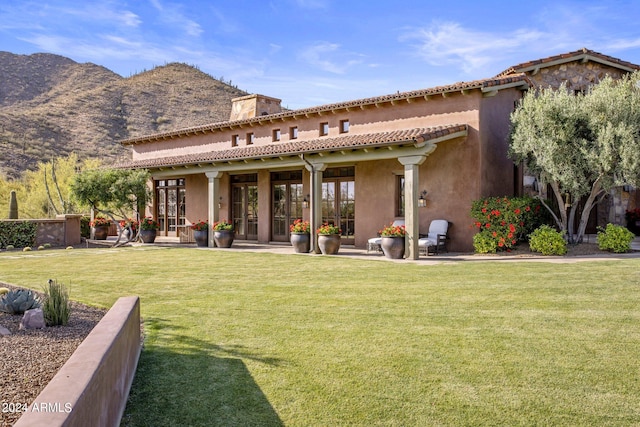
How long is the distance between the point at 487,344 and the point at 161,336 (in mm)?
3335

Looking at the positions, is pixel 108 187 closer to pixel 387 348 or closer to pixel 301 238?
pixel 301 238

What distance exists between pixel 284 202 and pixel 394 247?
6375 millimetres

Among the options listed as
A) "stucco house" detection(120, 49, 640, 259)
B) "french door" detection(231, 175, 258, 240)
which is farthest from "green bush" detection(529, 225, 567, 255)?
"french door" detection(231, 175, 258, 240)

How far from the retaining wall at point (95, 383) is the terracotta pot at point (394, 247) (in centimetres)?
839

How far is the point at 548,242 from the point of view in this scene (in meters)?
11.6

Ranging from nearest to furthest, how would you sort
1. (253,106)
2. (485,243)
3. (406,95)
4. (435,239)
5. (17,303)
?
(17,303)
(485,243)
(435,239)
(406,95)
(253,106)

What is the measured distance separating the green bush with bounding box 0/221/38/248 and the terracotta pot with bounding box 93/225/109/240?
277cm

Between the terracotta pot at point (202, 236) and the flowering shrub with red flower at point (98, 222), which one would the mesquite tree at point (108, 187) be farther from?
the flowering shrub with red flower at point (98, 222)

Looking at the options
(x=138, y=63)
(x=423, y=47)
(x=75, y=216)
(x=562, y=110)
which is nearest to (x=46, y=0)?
(x=75, y=216)

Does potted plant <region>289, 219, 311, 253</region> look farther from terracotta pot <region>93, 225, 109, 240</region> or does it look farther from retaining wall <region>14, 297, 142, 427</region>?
terracotta pot <region>93, 225, 109, 240</region>

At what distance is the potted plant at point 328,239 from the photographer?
42.5 feet

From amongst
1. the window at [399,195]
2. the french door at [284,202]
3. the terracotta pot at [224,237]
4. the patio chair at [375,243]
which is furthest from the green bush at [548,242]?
the terracotta pot at [224,237]

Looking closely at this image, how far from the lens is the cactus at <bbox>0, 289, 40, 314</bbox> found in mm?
5195

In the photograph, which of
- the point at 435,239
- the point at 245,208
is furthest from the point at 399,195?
the point at 245,208
